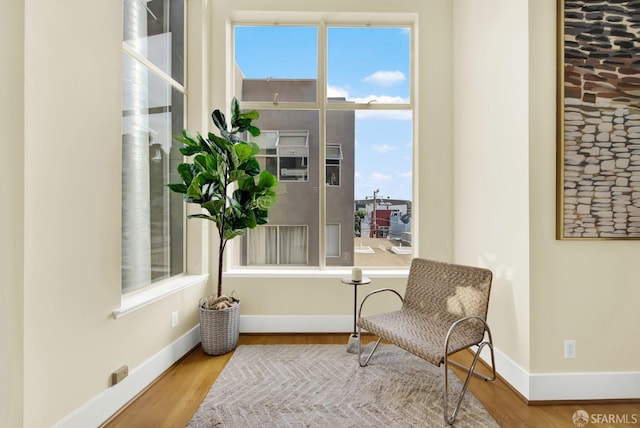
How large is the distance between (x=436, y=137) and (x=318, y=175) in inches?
48.7

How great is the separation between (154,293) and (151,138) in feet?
3.91

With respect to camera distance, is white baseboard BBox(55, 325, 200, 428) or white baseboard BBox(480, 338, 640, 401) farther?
white baseboard BBox(480, 338, 640, 401)

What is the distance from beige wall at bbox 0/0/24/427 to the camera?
3.64 ft

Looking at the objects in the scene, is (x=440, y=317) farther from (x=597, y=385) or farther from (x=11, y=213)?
(x=11, y=213)

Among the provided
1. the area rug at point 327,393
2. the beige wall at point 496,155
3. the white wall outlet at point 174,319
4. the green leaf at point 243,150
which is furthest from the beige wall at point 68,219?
the beige wall at point 496,155

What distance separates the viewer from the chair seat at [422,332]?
175 centimetres

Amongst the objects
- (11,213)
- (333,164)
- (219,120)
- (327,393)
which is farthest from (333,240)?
(11,213)

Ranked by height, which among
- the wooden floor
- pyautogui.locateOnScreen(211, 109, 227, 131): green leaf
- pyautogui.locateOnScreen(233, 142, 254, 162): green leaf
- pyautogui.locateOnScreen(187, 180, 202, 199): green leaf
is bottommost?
the wooden floor

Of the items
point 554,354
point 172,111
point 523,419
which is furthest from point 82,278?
point 554,354

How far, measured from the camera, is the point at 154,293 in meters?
2.10

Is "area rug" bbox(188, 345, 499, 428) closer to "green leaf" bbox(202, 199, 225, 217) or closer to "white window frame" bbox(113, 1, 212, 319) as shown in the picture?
"white window frame" bbox(113, 1, 212, 319)

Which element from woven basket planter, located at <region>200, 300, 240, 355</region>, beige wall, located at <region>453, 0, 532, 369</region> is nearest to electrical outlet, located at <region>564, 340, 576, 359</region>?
beige wall, located at <region>453, 0, 532, 369</region>

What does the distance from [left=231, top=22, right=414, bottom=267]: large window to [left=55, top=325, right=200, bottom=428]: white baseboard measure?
1.01m

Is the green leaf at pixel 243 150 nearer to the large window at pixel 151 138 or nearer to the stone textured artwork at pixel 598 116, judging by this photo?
the large window at pixel 151 138
